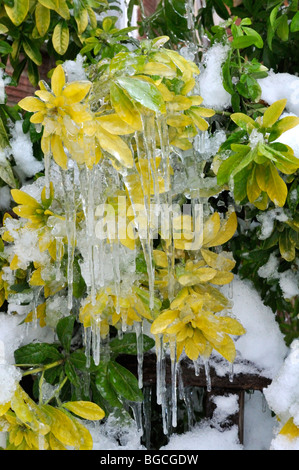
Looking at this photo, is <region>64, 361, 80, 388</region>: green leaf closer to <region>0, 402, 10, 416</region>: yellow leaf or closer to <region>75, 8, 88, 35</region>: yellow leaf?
<region>0, 402, 10, 416</region>: yellow leaf

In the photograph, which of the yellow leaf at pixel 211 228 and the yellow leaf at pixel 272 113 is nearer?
the yellow leaf at pixel 272 113

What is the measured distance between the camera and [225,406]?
4.50ft

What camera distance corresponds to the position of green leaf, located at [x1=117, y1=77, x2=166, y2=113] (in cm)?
75

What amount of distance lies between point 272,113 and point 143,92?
0.97 feet

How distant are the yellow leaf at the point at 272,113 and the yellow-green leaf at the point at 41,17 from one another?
70 cm

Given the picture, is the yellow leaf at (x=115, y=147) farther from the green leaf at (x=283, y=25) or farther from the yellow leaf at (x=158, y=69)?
the green leaf at (x=283, y=25)

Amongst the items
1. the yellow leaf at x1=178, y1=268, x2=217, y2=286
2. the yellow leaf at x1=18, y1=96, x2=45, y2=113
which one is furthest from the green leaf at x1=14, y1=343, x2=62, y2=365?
the yellow leaf at x1=18, y1=96, x2=45, y2=113

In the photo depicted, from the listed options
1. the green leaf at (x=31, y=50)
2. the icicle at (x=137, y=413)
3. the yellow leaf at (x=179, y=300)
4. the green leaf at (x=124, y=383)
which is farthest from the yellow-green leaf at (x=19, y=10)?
the icicle at (x=137, y=413)

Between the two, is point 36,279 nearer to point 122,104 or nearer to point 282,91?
point 122,104

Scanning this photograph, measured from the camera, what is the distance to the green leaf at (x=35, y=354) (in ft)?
3.61

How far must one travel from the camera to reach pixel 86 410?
0.98 m

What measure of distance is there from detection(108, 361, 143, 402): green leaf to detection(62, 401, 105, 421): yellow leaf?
122 mm

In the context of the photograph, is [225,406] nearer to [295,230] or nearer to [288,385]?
[288,385]

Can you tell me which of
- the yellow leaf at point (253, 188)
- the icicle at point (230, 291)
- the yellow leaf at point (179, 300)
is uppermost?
the yellow leaf at point (253, 188)
